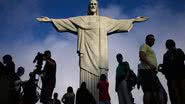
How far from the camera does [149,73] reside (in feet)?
28.6

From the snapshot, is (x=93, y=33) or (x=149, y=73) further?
(x=93, y=33)

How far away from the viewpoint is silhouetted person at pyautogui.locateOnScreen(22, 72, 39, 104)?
10.1m

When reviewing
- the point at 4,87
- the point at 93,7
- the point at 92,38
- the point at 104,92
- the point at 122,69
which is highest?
the point at 93,7

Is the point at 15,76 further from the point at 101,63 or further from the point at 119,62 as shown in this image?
the point at 101,63

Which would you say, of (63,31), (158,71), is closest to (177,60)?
(158,71)

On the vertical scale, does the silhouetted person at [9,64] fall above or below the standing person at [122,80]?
above

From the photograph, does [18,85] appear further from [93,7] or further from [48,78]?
[93,7]

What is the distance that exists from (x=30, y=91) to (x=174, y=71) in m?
3.69

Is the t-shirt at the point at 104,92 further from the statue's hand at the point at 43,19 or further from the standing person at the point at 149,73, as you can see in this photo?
the statue's hand at the point at 43,19

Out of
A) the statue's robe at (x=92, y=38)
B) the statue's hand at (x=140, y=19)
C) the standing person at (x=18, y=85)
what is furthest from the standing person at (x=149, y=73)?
the statue's hand at (x=140, y=19)

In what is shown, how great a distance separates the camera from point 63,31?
16.4m

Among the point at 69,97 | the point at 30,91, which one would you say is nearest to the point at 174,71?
the point at 30,91

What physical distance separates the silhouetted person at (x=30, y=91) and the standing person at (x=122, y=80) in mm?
2119

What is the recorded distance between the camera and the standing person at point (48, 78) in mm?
10516
